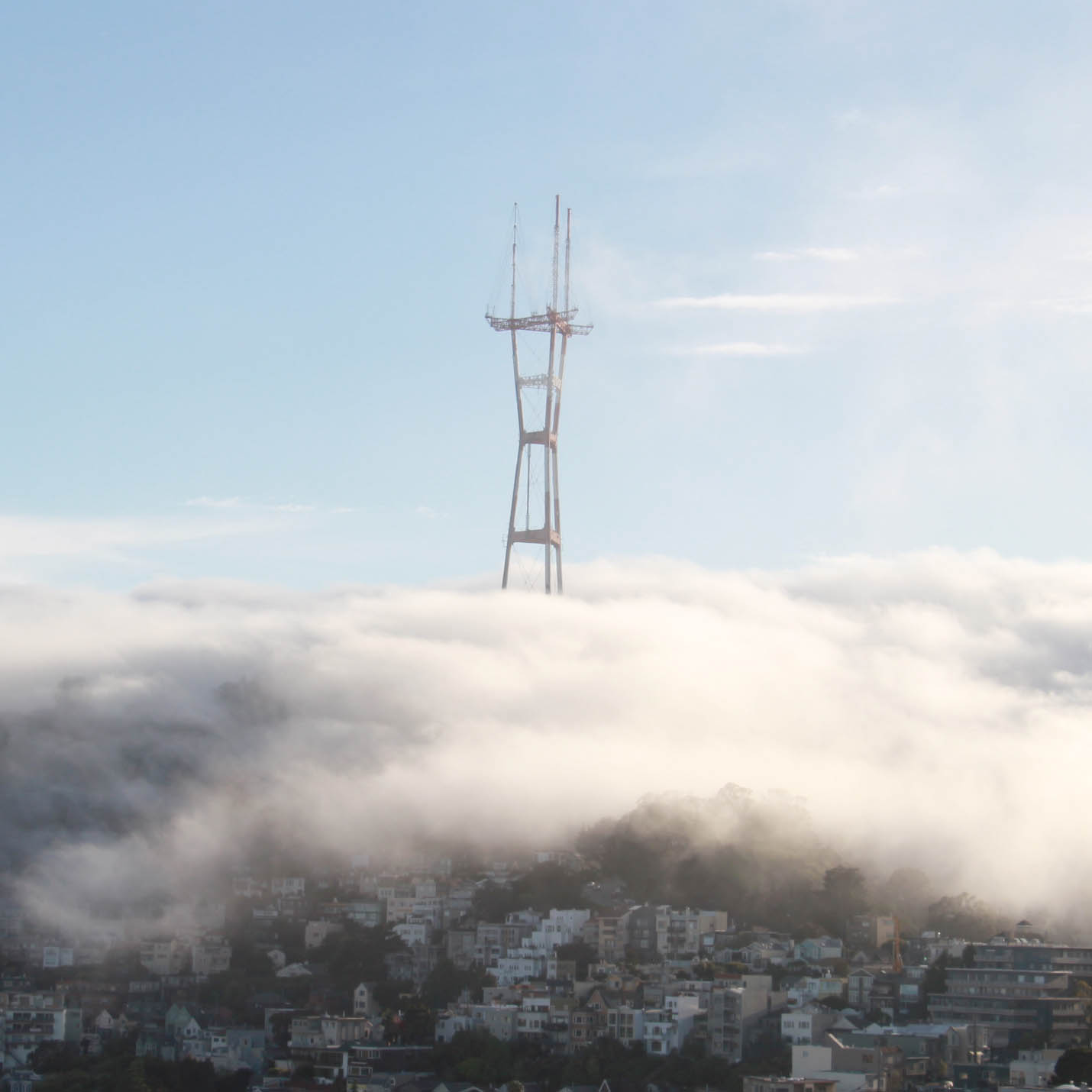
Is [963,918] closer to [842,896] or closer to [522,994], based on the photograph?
[842,896]

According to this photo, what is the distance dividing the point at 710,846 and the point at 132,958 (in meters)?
22.8

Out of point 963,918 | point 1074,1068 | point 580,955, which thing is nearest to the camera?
point 1074,1068

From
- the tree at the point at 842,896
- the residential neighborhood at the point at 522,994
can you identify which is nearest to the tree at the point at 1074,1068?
the residential neighborhood at the point at 522,994

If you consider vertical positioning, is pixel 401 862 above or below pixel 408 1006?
above

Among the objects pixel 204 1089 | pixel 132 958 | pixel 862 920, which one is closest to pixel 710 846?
pixel 862 920

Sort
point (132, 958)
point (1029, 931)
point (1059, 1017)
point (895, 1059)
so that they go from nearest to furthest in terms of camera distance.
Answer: point (895, 1059) < point (1059, 1017) < point (1029, 931) < point (132, 958)

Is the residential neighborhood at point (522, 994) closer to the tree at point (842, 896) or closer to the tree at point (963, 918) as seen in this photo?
the tree at point (842, 896)

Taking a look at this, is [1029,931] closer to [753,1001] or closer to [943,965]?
[943,965]

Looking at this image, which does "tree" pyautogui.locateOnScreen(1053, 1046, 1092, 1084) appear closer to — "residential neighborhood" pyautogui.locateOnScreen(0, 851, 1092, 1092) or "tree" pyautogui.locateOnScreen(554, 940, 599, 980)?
"residential neighborhood" pyautogui.locateOnScreen(0, 851, 1092, 1092)

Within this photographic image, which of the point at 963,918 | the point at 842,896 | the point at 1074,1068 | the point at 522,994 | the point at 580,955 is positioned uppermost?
the point at 842,896

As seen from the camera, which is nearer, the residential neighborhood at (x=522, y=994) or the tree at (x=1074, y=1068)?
the tree at (x=1074, y=1068)

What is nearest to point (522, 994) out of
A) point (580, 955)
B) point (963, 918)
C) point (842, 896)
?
point (580, 955)

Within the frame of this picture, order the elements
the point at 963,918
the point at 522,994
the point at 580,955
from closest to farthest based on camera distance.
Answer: the point at 522,994
the point at 580,955
the point at 963,918

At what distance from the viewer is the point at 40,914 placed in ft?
279
